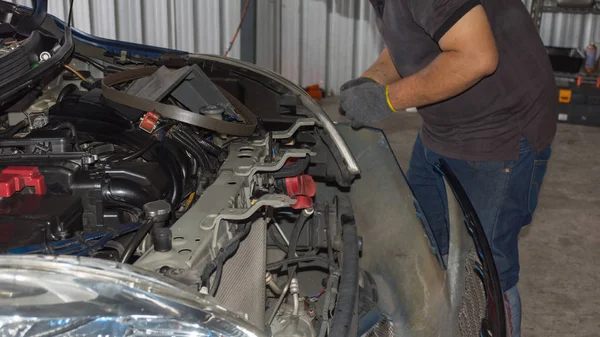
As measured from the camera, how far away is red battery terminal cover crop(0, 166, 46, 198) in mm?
1404

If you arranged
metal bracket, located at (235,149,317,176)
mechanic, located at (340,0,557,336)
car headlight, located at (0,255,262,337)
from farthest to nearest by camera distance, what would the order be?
mechanic, located at (340,0,557,336) < metal bracket, located at (235,149,317,176) < car headlight, located at (0,255,262,337)

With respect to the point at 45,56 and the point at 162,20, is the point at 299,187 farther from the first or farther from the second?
the point at 162,20

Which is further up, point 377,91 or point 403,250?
point 377,91

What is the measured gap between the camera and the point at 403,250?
1.95 meters

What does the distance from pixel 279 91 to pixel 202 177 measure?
23.1 inches

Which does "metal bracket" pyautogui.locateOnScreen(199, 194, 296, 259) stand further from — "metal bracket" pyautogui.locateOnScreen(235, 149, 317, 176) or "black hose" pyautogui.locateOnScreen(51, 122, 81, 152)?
"black hose" pyautogui.locateOnScreen(51, 122, 81, 152)

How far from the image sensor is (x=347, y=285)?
1451mm

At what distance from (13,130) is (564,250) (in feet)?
9.68

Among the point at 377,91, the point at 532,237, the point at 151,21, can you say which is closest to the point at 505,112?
the point at 377,91

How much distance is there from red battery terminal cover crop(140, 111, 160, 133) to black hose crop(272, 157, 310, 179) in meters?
0.37

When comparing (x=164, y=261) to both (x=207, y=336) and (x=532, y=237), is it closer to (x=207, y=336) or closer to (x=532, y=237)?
(x=207, y=336)

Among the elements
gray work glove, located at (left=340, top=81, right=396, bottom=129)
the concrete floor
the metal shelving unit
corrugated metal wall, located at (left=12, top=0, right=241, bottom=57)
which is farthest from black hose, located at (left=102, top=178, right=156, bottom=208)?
the metal shelving unit

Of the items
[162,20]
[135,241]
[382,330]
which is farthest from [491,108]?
[162,20]

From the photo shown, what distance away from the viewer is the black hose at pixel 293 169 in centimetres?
185
